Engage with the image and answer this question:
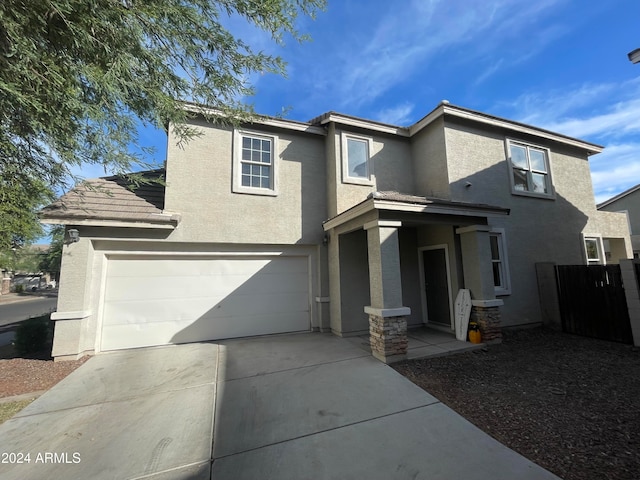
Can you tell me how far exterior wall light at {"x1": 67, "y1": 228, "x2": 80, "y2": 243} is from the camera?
19.6 feet

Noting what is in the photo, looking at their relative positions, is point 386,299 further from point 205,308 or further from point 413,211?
point 205,308

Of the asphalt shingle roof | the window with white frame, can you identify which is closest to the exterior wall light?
the asphalt shingle roof

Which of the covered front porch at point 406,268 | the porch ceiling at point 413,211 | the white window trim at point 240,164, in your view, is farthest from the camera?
the white window trim at point 240,164

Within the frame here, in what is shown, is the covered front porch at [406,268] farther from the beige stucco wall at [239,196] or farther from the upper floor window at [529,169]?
the upper floor window at [529,169]

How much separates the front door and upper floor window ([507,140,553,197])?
348cm

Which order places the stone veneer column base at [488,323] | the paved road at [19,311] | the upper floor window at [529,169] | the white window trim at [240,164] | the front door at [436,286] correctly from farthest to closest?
the paved road at [19,311] → the upper floor window at [529,169] → the front door at [436,286] → the white window trim at [240,164] → the stone veneer column base at [488,323]

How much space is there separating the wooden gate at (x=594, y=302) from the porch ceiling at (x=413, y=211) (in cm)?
301

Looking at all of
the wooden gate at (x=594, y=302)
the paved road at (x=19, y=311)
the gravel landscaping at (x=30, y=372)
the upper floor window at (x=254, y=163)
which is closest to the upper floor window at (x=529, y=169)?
the wooden gate at (x=594, y=302)

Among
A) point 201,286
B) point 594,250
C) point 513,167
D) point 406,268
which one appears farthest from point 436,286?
point 594,250

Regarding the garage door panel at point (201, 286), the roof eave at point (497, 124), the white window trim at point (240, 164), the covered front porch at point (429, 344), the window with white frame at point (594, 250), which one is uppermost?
the roof eave at point (497, 124)

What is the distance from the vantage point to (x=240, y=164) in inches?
293

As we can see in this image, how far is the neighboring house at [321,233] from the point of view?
607 cm

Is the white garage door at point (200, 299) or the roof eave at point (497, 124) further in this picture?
the roof eave at point (497, 124)

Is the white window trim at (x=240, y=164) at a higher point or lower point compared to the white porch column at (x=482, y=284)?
higher
